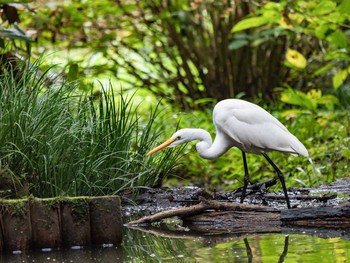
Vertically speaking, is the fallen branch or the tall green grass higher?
the tall green grass

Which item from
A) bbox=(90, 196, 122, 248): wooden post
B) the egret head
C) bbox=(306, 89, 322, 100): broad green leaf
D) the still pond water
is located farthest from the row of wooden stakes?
bbox=(306, 89, 322, 100): broad green leaf

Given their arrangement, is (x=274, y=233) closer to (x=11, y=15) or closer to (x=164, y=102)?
(x=11, y=15)

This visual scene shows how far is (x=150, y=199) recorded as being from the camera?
280 inches

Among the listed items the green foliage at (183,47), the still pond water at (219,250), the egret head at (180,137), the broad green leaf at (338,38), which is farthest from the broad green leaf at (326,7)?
the green foliage at (183,47)

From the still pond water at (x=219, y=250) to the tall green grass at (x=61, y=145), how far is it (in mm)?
764

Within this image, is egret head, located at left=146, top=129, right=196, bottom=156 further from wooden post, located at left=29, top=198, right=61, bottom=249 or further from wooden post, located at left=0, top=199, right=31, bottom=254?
wooden post, located at left=0, top=199, right=31, bottom=254

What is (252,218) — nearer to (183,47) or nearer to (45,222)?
(45,222)

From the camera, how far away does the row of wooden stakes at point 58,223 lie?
16.9 feet

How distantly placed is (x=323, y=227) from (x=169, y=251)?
4.08ft

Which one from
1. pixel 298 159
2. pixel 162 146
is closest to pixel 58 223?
pixel 162 146

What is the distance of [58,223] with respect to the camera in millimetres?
5238

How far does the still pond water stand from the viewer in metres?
4.72

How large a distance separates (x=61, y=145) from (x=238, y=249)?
5.71ft

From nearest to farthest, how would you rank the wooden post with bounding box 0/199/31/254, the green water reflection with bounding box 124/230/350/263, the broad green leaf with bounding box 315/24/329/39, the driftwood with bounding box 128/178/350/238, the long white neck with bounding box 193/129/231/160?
the green water reflection with bounding box 124/230/350/263 → the wooden post with bounding box 0/199/31/254 → the driftwood with bounding box 128/178/350/238 → the long white neck with bounding box 193/129/231/160 → the broad green leaf with bounding box 315/24/329/39
